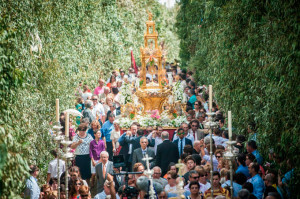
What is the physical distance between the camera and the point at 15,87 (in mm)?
10055

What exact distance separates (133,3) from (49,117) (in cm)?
2248

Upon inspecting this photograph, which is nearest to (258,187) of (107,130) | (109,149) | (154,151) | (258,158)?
(258,158)

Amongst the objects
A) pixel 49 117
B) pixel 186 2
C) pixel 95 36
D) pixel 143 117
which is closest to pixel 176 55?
pixel 186 2

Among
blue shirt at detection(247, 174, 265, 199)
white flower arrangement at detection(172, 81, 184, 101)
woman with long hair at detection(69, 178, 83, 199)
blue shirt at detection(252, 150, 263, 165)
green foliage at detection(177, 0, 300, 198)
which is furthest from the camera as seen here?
white flower arrangement at detection(172, 81, 184, 101)

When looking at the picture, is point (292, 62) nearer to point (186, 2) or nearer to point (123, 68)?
point (186, 2)

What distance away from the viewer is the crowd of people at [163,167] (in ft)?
36.4

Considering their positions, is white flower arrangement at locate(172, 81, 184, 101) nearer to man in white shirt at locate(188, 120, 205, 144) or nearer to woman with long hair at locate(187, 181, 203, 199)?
man in white shirt at locate(188, 120, 205, 144)

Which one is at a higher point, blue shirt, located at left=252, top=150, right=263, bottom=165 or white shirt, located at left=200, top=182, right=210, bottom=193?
blue shirt, located at left=252, top=150, right=263, bottom=165

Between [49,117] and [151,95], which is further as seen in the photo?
[151,95]

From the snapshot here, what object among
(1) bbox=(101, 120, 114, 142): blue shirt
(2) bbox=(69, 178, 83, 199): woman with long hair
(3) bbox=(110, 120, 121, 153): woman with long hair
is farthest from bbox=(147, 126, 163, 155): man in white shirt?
(2) bbox=(69, 178, 83, 199): woman with long hair

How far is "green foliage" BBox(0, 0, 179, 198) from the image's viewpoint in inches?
376

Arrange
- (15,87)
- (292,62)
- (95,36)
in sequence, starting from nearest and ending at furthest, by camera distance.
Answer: (15,87), (292,62), (95,36)

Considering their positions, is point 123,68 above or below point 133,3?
below

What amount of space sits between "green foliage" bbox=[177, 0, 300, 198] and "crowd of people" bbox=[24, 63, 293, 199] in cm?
51
